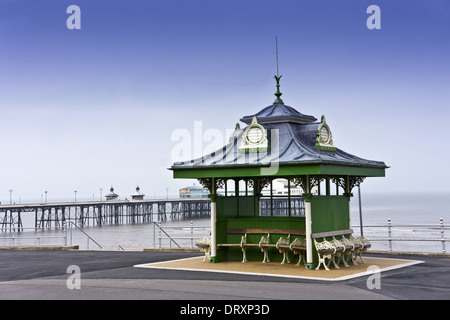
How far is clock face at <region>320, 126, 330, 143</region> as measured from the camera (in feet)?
60.4

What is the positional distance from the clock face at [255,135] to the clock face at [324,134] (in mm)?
1983

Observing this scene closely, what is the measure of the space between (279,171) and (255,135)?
1784 mm

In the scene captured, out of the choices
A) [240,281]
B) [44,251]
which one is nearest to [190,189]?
[44,251]

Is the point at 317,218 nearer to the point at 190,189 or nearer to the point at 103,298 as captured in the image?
the point at 103,298

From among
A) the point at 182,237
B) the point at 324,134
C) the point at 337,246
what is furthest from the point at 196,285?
the point at 182,237

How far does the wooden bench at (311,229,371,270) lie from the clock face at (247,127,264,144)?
3606mm

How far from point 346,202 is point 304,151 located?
3.36 meters

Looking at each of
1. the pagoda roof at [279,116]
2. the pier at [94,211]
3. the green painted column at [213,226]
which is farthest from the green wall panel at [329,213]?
the pier at [94,211]

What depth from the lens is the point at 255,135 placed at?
1839 centimetres

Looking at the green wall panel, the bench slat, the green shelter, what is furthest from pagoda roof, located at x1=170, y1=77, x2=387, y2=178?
the bench slat

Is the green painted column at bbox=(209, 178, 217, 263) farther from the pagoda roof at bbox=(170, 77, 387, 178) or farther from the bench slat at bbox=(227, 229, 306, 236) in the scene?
the pagoda roof at bbox=(170, 77, 387, 178)

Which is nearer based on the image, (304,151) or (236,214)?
(304,151)

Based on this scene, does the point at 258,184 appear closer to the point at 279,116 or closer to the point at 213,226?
the point at 213,226

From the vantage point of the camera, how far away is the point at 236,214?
66.6ft
